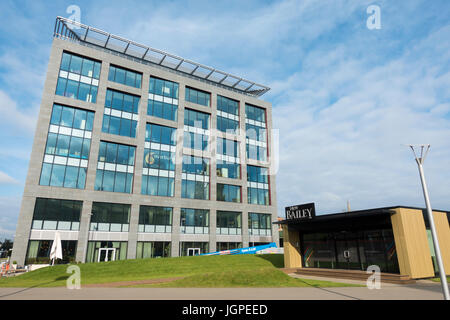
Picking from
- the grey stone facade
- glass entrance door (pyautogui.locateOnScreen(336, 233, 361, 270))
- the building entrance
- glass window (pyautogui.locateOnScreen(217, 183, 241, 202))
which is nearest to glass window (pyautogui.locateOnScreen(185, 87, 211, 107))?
the grey stone facade

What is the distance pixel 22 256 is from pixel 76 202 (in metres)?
8.21

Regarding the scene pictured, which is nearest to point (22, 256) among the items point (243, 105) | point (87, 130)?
point (87, 130)

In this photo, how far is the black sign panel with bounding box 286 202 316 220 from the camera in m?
27.5

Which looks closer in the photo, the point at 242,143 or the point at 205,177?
the point at 205,177

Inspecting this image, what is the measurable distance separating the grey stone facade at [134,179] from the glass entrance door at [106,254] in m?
1.44

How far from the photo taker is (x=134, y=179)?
41.6 meters

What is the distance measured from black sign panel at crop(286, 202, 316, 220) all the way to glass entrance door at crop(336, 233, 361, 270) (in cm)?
317

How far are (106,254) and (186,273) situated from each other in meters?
15.9

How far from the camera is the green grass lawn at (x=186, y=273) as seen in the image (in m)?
18.8

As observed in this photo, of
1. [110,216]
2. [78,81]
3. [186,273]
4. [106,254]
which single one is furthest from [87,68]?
[186,273]

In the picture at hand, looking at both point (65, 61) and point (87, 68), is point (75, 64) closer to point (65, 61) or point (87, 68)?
point (65, 61)

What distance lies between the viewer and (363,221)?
78.4 feet

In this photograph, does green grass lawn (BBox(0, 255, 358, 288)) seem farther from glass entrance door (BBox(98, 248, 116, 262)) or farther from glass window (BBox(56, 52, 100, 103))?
glass window (BBox(56, 52, 100, 103))
